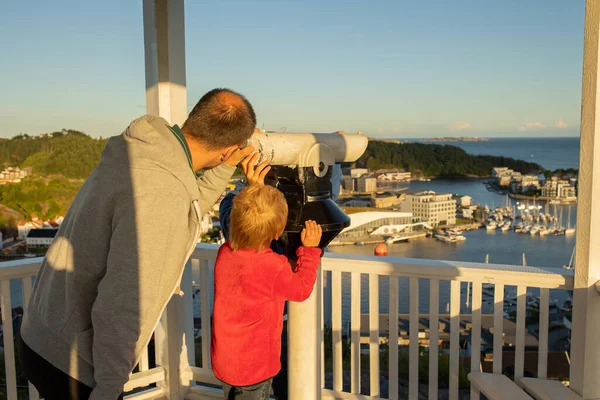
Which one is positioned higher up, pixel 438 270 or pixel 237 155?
pixel 237 155

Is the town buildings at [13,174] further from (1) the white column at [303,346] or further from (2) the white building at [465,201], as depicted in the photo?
(2) the white building at [465,201]

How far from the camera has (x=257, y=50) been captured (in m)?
10.9

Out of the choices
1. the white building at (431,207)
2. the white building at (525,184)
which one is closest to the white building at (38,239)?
the white building at (431,207)

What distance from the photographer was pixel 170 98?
285 cm

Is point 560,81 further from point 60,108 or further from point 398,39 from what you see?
point 60,108

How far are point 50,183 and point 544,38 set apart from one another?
41.0 ft

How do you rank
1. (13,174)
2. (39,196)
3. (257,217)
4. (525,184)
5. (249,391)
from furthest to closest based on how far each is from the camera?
(525,184) < (13,174) < (39,196) < (249,391) < (257,217)

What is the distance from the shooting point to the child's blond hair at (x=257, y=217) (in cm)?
158

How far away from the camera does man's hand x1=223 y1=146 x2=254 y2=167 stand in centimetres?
144

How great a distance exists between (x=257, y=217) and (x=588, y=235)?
1.51 meters

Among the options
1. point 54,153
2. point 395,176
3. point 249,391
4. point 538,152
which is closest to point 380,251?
point 249,391

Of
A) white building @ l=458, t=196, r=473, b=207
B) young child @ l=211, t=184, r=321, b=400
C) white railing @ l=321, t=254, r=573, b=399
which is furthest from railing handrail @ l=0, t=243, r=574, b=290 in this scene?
white building @ l=458, t=196, r=473, b=207

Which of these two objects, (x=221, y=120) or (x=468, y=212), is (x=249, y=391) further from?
(x=468, y=212)

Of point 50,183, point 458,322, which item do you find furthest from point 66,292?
point 50,183
